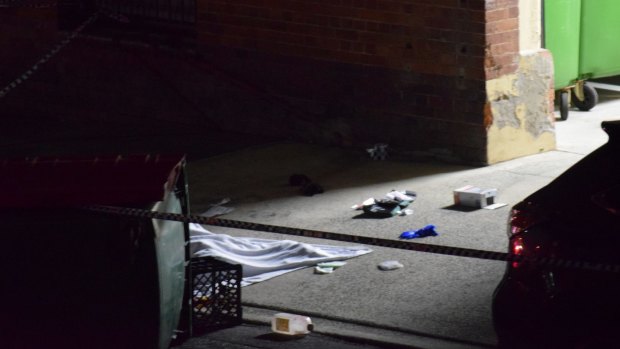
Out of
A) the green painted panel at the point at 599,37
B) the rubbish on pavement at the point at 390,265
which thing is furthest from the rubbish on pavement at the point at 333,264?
the green painted panel at the point at 599,37

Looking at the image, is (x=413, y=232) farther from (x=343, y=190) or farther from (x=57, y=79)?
(x=57, y=79)

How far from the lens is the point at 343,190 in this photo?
10.6 metres

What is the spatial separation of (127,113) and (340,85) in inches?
117

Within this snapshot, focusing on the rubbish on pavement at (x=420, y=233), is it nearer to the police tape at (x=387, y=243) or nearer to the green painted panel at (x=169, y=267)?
the green painted panel at (x=169, y=267)

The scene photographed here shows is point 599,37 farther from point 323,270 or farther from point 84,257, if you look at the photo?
point 84,257

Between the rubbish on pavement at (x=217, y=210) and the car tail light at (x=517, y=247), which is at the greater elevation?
the car tail light at (x=517, y=247)

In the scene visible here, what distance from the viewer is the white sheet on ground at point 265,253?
28.0 ft

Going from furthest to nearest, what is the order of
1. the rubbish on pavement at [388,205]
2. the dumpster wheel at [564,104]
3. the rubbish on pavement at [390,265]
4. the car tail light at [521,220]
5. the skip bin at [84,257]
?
the dumpster wheel at [564,104] → the rubbish on pavement at [388,205] → the rubbish on pavement at [390,265] → the skip bin at [84,257] → the car tail light at [521,220]

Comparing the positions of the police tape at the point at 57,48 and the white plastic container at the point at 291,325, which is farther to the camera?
the police tape at the point at 57,48

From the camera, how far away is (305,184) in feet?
34.9

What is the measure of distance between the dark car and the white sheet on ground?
3285mm

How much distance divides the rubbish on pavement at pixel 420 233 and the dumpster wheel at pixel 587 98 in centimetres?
450

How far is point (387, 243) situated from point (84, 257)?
1.65 metres

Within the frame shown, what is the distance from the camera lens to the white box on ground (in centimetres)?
981
